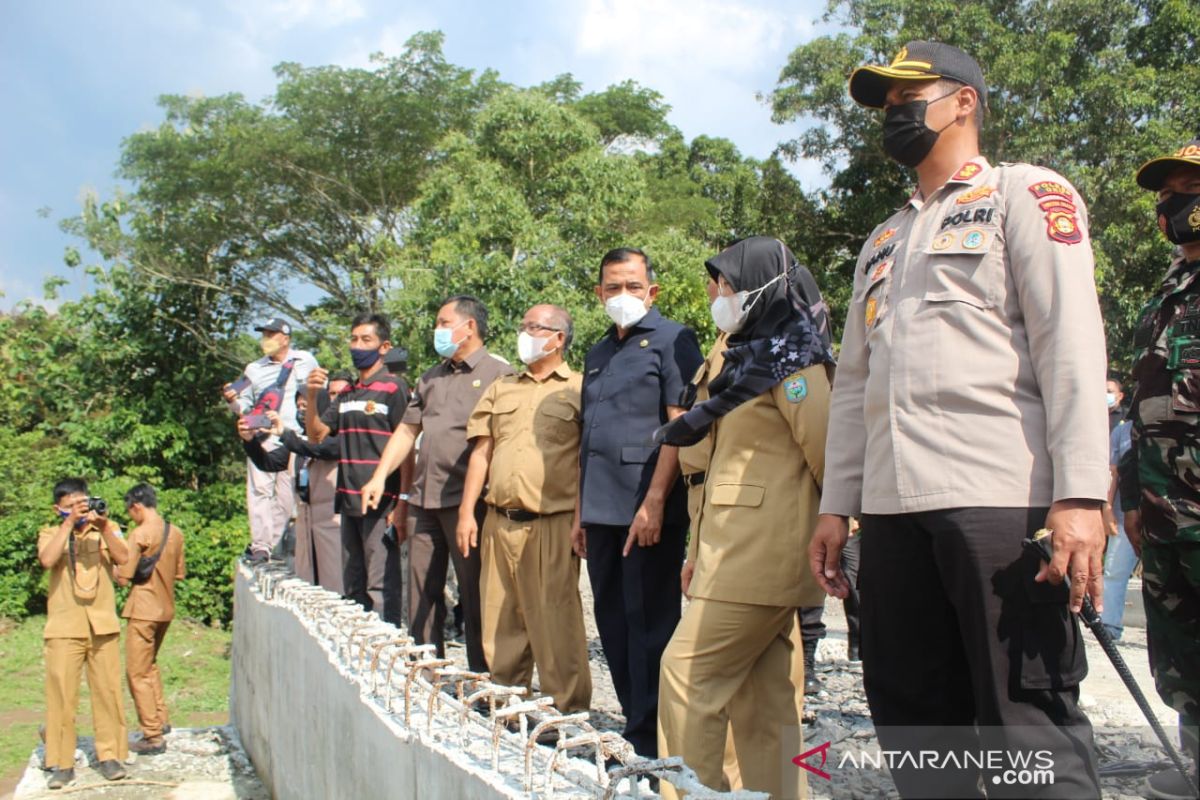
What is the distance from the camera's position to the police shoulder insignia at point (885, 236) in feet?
7.20

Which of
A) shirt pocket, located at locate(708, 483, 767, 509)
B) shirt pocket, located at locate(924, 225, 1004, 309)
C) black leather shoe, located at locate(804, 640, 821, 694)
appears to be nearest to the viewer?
shirt pocket, located at locate(924, 225, 1004, 309)

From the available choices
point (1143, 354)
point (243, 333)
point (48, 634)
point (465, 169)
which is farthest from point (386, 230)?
point (1143, 354)

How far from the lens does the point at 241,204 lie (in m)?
21.3

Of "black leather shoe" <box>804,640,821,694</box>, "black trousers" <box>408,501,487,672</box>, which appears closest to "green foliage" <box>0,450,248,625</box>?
"black trousers" <box>408,501,487,672</box>

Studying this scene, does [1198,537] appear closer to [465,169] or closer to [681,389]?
[681,389]

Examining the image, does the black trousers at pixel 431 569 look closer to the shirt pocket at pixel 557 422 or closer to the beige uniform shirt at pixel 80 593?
the shirt pocket at pixel 557 422

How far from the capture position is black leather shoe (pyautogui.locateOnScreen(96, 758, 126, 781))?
6.88 metres

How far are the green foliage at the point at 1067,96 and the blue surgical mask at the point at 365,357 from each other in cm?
923

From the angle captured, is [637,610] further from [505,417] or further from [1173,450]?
[1173,450]

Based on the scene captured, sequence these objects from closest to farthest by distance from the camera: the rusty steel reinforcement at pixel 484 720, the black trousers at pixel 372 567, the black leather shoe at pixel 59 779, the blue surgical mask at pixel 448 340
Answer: the rusty steel reinforcement at pixel 484 720 → the blue surgical mask at pixel 448 340 → the black trousers at pixel 372 567 → the black leather shoe at pixel 59 779

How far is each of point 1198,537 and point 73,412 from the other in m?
16.4

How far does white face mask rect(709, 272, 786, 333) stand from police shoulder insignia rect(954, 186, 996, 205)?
3.26ft

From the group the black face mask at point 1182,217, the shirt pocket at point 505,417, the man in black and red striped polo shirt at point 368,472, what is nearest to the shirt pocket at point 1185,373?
the black face mask at point 1182,217

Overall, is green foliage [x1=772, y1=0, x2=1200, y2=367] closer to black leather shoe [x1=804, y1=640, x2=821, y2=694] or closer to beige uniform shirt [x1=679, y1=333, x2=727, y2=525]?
black leather shoe [x1=804, y1=640, x2=821, y2=694]
